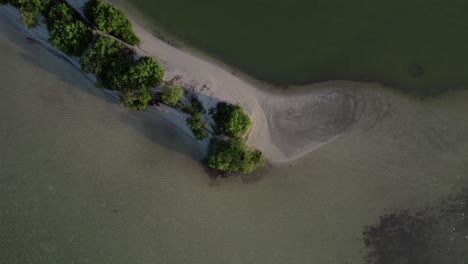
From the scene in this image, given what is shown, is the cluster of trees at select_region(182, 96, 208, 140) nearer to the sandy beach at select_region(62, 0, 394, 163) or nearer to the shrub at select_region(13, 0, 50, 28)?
the sandy beach at select_region(62, 0, 394, 163)

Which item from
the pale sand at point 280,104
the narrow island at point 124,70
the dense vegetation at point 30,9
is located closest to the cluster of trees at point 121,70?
the narrow island at point 124,70

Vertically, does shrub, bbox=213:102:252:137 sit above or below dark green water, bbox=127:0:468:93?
below

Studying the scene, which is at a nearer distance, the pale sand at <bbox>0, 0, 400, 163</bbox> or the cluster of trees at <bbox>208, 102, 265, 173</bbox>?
the cluster of trees at <bbox>208, 102, 265, 173</bbox>

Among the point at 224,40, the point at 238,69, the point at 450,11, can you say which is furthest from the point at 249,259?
the point at 450,11

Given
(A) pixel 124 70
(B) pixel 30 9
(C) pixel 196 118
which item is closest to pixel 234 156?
(C) pixel 196 118

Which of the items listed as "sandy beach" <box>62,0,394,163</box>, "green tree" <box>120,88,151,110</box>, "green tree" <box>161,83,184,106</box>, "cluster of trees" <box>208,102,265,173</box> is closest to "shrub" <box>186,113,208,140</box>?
"cluster of trees" <box>208,102,265,173</box>

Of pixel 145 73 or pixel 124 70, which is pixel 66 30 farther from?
pixel 145 73

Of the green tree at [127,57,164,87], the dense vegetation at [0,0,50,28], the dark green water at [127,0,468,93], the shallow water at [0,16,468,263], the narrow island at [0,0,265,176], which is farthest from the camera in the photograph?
the dark green water at [127,0,468,93]

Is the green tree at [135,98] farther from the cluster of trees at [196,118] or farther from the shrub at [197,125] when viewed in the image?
the shrub at [197,125]
